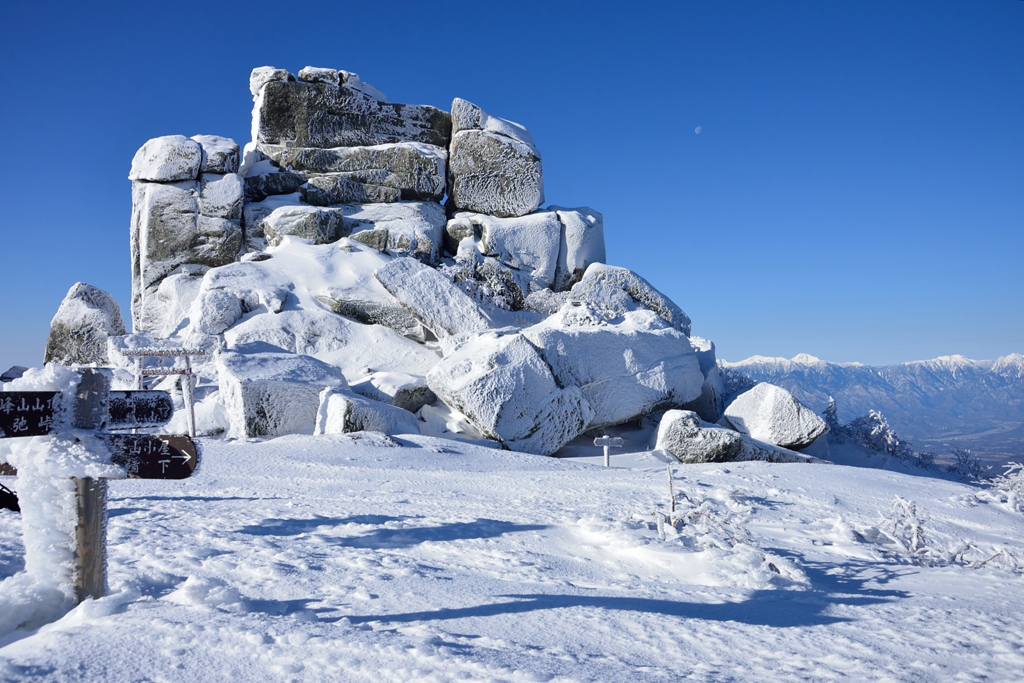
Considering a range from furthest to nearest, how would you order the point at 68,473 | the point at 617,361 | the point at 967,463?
the point at 967,463
the point at 617,361
the point at 68,473

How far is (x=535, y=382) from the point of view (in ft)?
36.0

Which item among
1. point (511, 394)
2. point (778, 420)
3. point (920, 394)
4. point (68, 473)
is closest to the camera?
point (68, 473)

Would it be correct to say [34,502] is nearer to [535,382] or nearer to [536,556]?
[536,556]

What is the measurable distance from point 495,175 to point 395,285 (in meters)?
8.31

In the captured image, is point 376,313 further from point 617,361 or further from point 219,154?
point 219,154

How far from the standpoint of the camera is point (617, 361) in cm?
1249

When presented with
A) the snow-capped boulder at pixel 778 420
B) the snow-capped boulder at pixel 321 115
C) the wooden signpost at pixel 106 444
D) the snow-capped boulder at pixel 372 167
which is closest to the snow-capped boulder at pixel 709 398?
the snow-capped boulder at pixel 778 420

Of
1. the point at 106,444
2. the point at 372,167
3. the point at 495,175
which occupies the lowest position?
the point at 106,444

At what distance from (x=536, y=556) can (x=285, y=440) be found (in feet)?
18.2

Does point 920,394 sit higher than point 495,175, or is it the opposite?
point 495,175

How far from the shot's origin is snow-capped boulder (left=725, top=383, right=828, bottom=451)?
463 inches

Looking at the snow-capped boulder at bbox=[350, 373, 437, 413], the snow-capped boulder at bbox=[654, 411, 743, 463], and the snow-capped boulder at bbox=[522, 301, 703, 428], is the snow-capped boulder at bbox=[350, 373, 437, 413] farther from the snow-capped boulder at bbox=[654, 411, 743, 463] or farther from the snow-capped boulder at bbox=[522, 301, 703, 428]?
the snow-capped boulder at bbox=[654, 411, 743, 463]

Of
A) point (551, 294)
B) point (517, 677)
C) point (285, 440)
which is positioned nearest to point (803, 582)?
point (517, 677)

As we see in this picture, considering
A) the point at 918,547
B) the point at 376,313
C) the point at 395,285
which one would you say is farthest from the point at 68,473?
the point at 376,313
